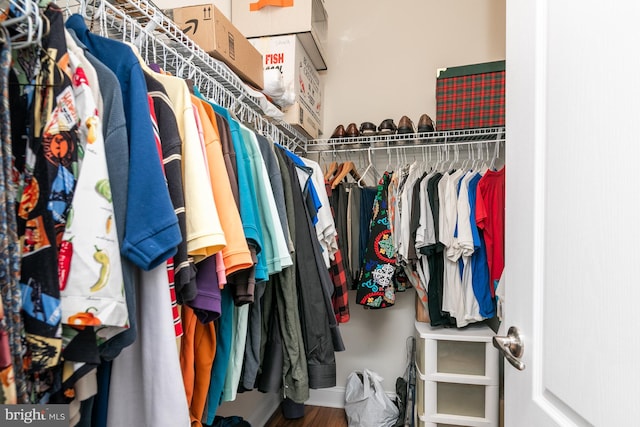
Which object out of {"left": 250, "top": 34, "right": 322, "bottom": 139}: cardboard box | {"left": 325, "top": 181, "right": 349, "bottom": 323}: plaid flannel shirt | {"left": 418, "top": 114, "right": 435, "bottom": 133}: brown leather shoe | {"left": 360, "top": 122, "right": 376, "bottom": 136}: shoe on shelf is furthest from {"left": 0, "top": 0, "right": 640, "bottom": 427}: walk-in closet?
{"left": 418, "top": 114, "right": 435, "bottom": 133}: brown leather shoe

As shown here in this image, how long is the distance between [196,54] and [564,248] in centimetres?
114

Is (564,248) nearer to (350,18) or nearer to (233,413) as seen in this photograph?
(233,413)

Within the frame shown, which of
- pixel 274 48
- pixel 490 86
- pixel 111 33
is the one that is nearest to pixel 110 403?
pixel 111 33

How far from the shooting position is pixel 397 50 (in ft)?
8.19

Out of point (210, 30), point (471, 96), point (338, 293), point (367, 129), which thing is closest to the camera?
point (210, 30)

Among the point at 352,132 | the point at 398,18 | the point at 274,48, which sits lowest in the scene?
the point at 352,132

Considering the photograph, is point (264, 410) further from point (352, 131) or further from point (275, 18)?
point (275, 18)

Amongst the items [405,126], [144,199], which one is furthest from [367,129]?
[144,199]

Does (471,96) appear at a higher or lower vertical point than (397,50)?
lower

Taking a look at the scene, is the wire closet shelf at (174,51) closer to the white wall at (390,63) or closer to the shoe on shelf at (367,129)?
the shoe on shelf at (367,129)

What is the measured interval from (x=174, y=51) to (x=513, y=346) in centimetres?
115

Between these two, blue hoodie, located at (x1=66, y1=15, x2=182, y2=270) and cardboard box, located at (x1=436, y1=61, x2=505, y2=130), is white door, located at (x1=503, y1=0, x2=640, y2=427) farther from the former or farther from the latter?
cardboard box, located at (x1=436, y1=61, x2=505, y2=130)

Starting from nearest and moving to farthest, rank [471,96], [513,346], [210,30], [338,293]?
[513,346], [210,30], [338,293], [471,96]

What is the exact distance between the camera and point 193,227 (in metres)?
0.72
